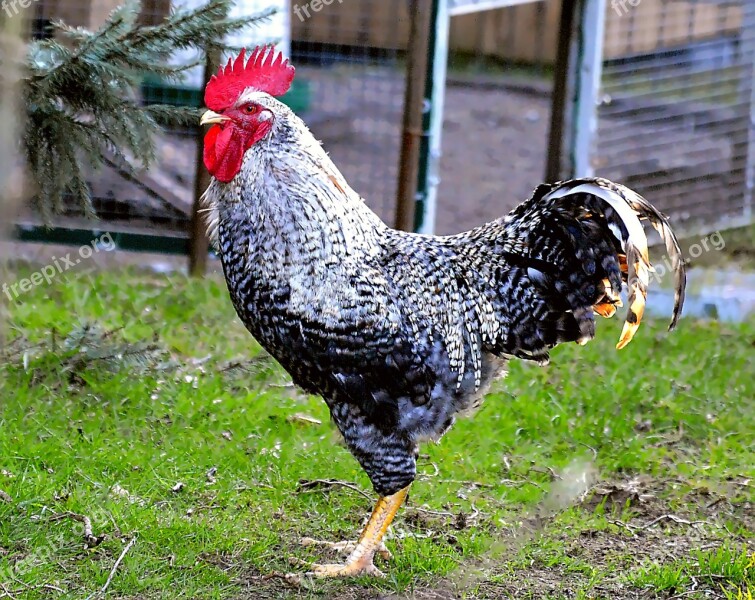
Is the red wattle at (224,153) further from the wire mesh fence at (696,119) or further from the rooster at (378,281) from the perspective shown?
the wire mesh fence at (696,119)

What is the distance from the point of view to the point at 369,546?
4.01 m

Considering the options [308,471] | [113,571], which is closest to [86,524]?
[113,571]

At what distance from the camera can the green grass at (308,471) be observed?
3996 millimetres

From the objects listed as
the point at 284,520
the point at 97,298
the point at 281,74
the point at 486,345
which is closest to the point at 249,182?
the point at 281,74

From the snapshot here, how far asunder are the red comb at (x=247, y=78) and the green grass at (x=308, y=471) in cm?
180

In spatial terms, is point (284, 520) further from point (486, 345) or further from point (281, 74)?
point (281, 74)

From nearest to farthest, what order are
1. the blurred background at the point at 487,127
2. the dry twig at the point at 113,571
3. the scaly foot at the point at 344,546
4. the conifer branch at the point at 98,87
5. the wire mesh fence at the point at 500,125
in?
1. the dry twig at the point at 113,571
2. the scaly foot at the point at 344,546
3. the conifer branch at the point at 98,87
4. the blurred background at the point at 487,127
5. the wire mesh fence at the point at 500,125

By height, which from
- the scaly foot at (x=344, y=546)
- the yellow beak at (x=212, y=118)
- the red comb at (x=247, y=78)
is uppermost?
the red comb at (x=247, y=78)

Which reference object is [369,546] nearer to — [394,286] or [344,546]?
[344,546]

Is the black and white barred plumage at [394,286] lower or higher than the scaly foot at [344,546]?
higher

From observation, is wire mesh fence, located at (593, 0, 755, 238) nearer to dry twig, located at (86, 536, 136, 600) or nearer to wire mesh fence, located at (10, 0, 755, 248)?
wire mesh fence, located at (10, 0, 755, 248)

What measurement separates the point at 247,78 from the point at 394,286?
1.02 metres

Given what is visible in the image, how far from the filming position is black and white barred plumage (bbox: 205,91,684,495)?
12.5ft

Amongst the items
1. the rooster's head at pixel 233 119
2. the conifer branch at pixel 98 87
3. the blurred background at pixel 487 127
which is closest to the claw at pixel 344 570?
the rooster's head at pixel 233 119
